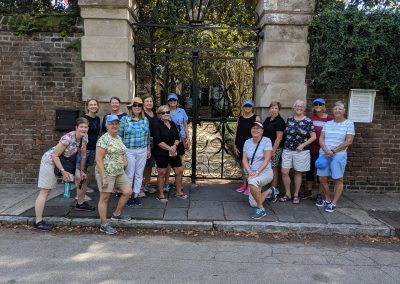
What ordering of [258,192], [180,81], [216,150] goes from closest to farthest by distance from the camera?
[258,192], [180,81], [216,150]

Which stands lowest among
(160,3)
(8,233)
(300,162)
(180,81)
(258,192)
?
(8,233)

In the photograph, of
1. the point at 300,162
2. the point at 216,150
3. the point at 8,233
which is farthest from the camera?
the point at 216,150

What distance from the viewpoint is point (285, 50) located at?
7164 mm

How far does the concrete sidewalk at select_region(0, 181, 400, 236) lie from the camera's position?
566 centimetres

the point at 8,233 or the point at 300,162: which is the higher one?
the point at 300,162

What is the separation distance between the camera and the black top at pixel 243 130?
6.98m

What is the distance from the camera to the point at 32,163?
24.7 ft

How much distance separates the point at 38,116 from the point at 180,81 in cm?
298

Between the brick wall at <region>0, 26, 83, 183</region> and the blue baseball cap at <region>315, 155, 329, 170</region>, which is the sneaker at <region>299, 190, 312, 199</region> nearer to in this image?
the blue baseball cap at <region>315, 155, 329, 170</region>

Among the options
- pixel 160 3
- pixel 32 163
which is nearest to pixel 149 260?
pixel 32 163

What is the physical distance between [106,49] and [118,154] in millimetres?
2716

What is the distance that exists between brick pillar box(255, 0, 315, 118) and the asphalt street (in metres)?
2.95

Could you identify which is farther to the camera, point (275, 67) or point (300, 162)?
point (275, 67)

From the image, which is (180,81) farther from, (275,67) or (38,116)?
(38,116)
